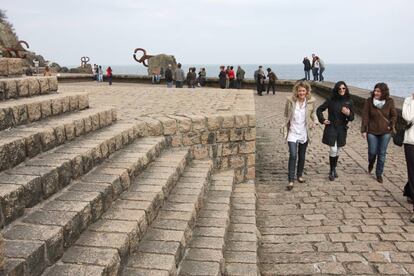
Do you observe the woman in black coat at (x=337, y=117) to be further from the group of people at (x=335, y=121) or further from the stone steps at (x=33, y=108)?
the stone steps at (x=33, y=108)

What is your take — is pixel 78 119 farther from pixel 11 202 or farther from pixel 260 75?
pixel 260 75

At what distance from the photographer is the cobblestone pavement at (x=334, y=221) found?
171 inches

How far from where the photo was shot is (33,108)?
4617 mm

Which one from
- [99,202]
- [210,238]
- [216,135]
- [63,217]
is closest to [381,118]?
[216,135]

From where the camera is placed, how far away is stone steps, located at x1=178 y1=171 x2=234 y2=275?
11.7ft

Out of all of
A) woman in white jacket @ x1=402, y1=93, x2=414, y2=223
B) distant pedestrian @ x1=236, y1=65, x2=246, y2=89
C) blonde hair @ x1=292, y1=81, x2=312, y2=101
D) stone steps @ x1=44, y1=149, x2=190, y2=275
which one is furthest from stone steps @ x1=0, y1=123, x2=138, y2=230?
distant pedestrian @ x1=236, y1=65, x2=246, y2=89

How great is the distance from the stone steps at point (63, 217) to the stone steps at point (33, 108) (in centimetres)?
92

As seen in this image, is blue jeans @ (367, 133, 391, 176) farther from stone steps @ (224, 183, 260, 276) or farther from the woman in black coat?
stone steps @ (224, 183, 260, 276)

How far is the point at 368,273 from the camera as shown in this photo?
4.12 metres

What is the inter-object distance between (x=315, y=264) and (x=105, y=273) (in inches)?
94.8

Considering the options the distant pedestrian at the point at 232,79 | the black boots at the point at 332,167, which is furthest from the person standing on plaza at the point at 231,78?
the black boots at the point at 332,167

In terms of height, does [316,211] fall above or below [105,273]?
below

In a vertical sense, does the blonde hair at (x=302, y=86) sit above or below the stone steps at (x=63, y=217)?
above

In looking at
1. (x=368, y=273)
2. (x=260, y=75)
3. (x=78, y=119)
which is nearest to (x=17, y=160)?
(x=78, y=119)
